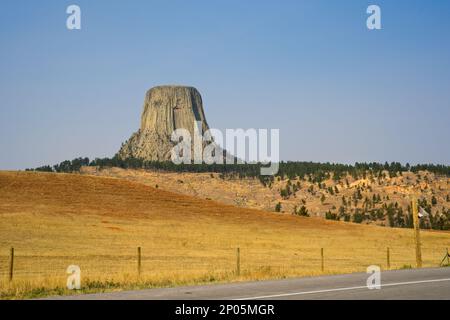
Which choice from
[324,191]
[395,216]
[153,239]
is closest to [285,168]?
[324,191]

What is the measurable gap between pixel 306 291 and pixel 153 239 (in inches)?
1694

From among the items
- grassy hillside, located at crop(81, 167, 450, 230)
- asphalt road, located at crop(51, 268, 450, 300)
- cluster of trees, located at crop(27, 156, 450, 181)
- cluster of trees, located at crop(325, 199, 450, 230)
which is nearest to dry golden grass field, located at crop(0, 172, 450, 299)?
asphalt road, located at crop(51, 268, 450, 300)

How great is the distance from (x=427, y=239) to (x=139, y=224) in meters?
35.7

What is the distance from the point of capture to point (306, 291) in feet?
52.6

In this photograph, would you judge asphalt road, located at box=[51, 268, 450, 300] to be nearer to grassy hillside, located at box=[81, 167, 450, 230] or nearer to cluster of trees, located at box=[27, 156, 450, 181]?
grassy hillside, located at box=[81, 167, 450, 230]

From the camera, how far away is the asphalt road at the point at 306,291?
48.1 ft

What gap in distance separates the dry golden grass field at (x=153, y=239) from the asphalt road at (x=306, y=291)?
272 centimetres

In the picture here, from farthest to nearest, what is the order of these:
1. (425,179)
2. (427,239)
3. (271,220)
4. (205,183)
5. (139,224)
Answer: (205,183)
(425,179)
(271,220)
(427,239)
(139,224)

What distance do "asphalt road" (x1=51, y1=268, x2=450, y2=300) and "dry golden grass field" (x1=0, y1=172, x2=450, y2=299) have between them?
2.72 meters

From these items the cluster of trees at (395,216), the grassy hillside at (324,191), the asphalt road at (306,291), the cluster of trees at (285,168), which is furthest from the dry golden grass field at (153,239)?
the cluster of trees at (285,168)

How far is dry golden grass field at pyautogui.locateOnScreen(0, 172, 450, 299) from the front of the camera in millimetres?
28188
